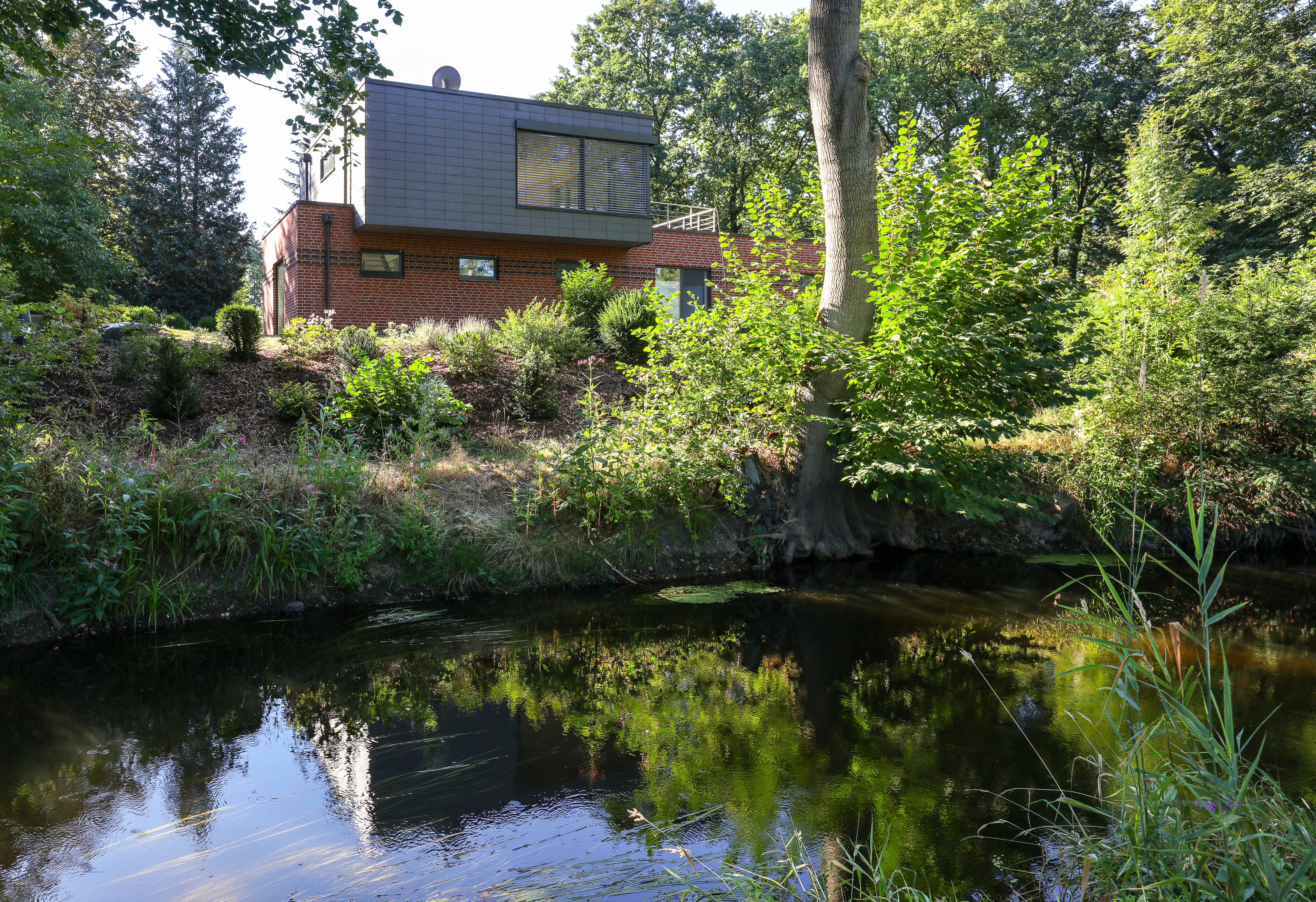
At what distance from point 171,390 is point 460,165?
9871 mm

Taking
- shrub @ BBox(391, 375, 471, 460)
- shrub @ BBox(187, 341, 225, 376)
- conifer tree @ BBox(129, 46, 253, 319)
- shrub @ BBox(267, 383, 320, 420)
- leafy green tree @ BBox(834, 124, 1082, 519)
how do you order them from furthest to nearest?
1. conifer tree @ BBox(129, 46, 253, 319)
2. shrub @ BBox(187, 341, 225, 376)
3. shrub @ BBox(267, 383, 320, 420)
4. shrub @ BBox(391, 375, 471, 460)
5. leafy green tree @ BBox(834, 124, 1082, 519)

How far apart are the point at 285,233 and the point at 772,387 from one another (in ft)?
48.9

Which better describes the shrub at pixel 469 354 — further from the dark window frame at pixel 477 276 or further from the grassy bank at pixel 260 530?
the dark window frame at pixel 477 276

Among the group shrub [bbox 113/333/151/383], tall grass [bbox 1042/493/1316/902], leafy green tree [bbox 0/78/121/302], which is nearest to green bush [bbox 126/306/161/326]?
leafy green tree [bbox 0/78/121/302]

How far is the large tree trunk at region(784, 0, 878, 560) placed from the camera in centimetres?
800

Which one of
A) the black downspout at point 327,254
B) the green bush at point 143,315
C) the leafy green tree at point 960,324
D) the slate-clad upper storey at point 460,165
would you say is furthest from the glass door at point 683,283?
the leafy green tree at point 960,324

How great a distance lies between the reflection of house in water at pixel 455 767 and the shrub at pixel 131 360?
7.80 m

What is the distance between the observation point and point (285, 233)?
60.2ft

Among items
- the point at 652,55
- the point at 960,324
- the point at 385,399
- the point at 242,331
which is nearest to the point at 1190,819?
the point at 960,324

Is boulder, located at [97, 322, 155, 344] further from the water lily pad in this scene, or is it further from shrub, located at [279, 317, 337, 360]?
the water lily pad

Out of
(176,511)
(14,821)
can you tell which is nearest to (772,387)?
(176,511)

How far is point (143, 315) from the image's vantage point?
46.1ft

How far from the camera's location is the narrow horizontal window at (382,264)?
17.7m

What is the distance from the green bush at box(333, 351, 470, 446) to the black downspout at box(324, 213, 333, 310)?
9.15 m
